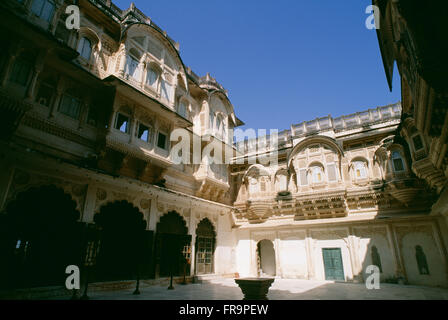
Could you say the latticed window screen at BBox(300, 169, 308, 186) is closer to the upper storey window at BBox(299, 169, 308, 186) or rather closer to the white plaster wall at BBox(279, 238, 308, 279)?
the upper storey window at BBox(299, 169, 308, 186)

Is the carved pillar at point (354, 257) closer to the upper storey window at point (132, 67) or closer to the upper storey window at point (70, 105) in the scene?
the upper storey window at point (132, 67)

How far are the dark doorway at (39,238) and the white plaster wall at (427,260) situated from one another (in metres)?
14.9

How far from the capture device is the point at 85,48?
10070 millimetres

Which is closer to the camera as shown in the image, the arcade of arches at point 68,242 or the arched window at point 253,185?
the arcade of arches at point 68,242

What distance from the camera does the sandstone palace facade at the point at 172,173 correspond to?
756 centimetres

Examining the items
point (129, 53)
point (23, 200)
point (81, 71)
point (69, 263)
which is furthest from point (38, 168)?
point (129, 53)

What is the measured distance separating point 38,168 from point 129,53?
20.7 feet

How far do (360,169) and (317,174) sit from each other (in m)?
2.41

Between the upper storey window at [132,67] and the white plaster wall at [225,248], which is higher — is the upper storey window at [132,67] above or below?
above

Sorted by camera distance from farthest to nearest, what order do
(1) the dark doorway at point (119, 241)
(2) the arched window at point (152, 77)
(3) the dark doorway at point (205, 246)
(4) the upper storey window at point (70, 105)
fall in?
(3) the dark doorway at point (205, 246) → (2) the arched window at point (152, 77) → (1) the dark doorway at point (119, 241) → (4) the upper storey window at point (70, 105)

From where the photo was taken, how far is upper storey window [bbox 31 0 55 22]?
26.5 ft

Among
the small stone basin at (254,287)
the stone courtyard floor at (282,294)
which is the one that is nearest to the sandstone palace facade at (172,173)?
the stone courtyard floor at (282,294)

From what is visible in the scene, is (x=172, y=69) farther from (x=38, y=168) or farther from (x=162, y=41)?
(x=38, y=168)

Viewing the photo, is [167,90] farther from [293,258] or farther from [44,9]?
[293,258]
